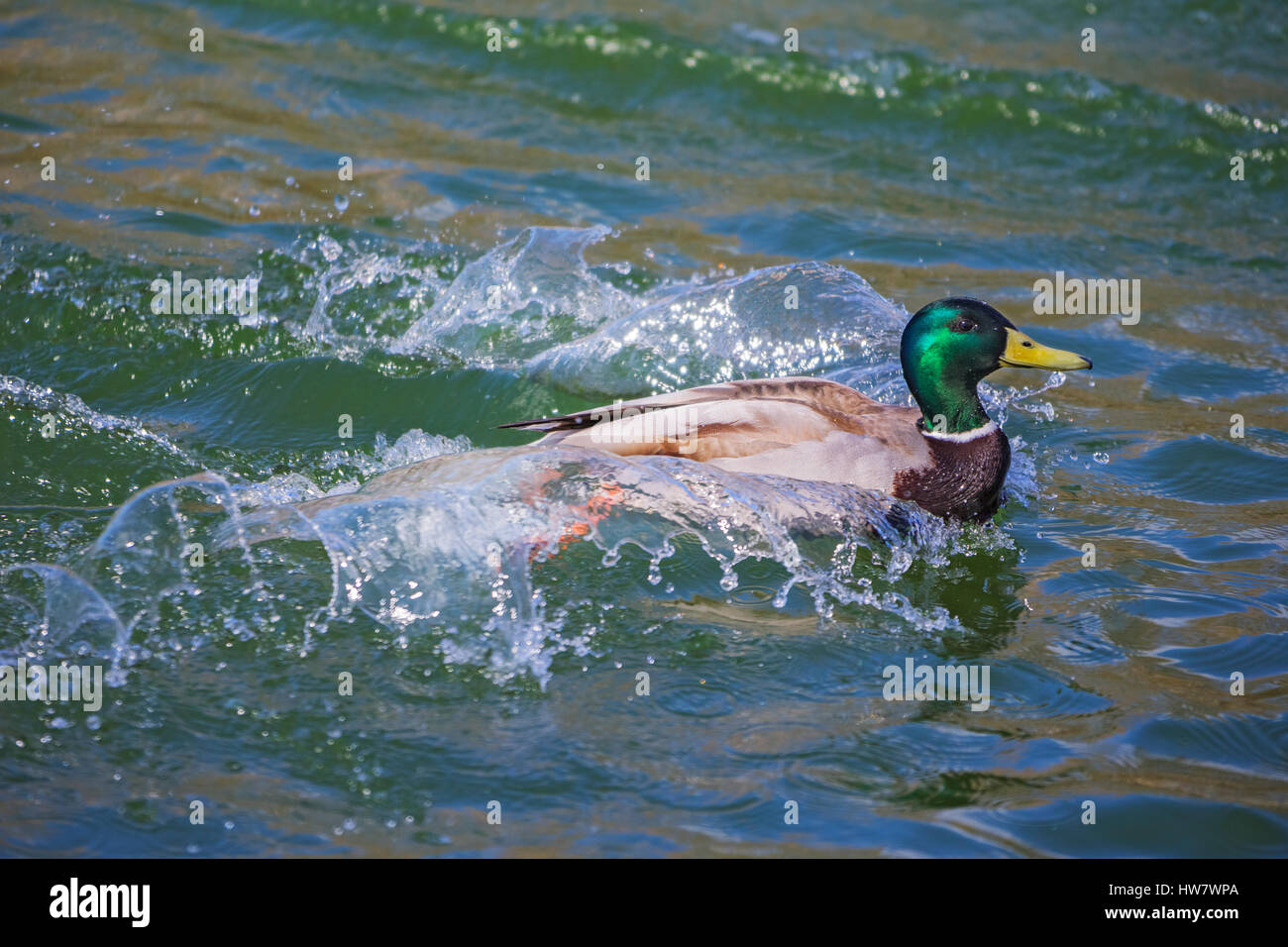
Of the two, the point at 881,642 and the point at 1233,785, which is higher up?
the point at 881,642

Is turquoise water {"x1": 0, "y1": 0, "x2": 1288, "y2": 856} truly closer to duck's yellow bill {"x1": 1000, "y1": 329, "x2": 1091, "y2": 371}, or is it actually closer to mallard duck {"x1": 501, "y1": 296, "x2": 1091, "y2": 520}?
mallard duck {"x1": 501, "y1": 296, "x2": 1091, "y2": 520}

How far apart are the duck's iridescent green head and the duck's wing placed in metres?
0.15

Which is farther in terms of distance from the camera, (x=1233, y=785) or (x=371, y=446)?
(x=371, y=446)

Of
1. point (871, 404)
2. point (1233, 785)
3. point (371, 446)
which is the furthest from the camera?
point (371, 446)

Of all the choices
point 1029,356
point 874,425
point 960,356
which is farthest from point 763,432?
point 1029,356

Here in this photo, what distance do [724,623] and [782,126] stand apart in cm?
603

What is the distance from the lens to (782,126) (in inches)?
380

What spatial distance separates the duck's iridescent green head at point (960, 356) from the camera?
4.97m

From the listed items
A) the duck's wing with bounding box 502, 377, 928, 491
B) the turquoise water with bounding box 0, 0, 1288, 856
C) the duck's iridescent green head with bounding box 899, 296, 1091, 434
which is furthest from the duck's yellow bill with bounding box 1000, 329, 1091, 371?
the turquoise water with bounding box 0, 0, 1288, 856

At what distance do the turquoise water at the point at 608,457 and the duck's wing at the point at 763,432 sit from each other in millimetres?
121

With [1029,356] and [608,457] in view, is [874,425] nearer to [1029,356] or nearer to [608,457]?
[1029,356]

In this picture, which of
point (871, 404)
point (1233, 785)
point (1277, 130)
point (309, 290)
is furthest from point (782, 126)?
point (1233, 785)

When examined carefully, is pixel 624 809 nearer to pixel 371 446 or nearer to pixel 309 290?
pixel 371 446

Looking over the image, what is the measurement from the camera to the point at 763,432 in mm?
4777
